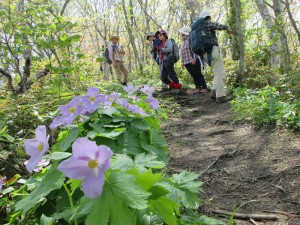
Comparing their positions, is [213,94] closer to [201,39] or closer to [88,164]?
[201,39]

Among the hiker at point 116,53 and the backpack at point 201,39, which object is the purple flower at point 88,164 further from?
the hiker at point 116,53

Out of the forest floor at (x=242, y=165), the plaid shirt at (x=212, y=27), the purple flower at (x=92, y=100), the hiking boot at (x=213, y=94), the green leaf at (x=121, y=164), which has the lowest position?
the forest floor at (x=242, y=165)

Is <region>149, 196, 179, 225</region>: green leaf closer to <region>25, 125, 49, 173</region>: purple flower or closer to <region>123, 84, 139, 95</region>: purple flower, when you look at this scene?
<region>25, 125, 49, 173</region>: purple flower

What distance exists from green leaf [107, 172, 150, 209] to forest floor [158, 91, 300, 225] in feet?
4.40

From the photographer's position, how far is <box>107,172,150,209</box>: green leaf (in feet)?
2.65

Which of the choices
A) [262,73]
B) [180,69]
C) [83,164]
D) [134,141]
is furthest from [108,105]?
[180,69]

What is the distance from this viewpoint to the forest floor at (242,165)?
7.20ft

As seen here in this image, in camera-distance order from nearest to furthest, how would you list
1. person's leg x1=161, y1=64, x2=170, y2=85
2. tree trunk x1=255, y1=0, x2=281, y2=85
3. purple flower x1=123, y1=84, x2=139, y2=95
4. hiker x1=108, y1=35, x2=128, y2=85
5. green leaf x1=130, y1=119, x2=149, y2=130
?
green leaf x1=130, y1=119, x2=149, y2=130 < purple flower x1=123, y1=84, x2=139, y2=95 < tree trunk x1=255, y1=0, x2=281, y2=85 < person's leg x1=161, y1=64, x2=170, y2=85 < hiker x1=108, y1=35, x2=128, y2=85

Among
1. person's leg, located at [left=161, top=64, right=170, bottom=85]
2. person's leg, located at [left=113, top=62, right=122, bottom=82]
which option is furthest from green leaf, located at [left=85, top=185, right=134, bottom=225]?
person's leg, located at [left=113, top=62, right=122, bottom=82]

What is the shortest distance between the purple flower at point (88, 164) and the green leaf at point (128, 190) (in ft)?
0.21

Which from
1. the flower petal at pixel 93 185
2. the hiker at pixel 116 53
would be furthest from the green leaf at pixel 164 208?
the hiker at pixel 116 53

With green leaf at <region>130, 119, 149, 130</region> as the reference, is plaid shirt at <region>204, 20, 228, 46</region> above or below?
above

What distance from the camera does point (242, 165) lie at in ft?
9.87

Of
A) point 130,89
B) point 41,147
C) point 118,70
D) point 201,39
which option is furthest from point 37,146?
point 118,70
